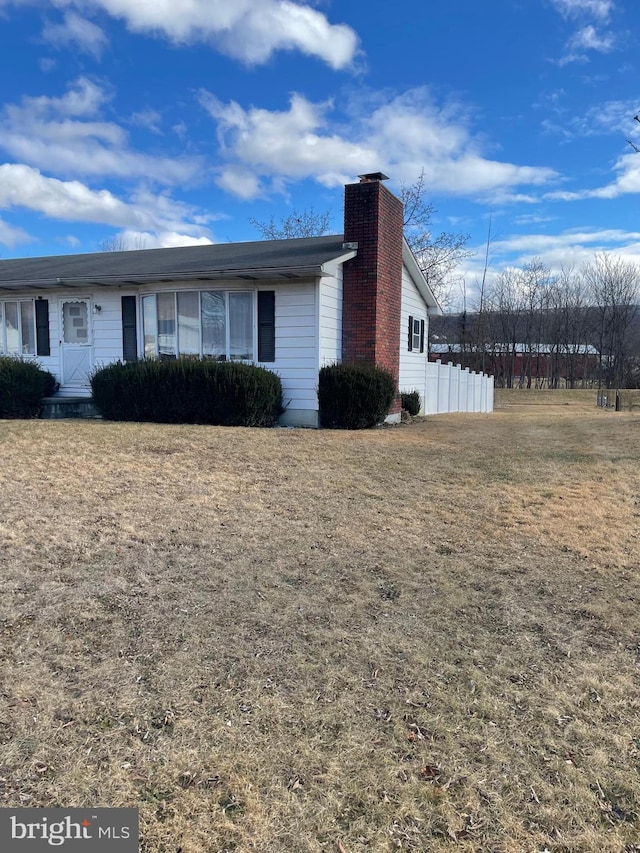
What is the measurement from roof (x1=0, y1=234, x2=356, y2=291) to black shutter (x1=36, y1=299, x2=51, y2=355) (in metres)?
0.46

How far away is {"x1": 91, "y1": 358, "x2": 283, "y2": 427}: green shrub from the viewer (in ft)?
35.0

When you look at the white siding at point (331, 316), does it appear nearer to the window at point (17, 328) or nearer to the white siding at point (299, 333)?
the white siding at point (299, 333)

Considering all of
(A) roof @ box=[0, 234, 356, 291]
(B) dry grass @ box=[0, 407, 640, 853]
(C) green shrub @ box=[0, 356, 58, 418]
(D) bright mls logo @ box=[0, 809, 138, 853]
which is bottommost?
(D) bright mls logo @ box=[0, 809, 138, 853]

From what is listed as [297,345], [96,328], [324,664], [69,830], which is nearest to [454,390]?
[297,345]

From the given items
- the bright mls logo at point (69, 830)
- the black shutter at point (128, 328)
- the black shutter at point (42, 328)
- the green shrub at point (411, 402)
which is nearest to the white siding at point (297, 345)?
the black shutter at point (128, 328)

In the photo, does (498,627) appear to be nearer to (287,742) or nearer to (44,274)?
(287,742)

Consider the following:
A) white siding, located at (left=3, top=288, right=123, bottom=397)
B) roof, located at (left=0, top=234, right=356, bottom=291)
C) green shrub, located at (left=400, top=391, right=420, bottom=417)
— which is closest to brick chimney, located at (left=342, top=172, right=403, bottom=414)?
roof, located at (left=0, top=234, right=356, bottom=291)

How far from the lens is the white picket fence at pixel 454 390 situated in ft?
58.7

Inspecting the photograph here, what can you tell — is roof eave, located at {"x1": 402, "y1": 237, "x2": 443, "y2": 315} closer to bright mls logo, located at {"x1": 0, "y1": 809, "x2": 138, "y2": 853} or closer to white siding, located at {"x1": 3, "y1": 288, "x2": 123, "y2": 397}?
white siding, located at {"x1": 3, "y1": 288, "x2": 123, "y2": 397}

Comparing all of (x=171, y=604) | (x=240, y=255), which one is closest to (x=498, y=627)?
(x=171, y=604)

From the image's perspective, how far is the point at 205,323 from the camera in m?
12.0

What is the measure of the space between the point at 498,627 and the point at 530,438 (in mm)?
8182

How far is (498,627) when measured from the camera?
128 inches

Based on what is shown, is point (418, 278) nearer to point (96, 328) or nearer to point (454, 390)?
point (454, 390)
